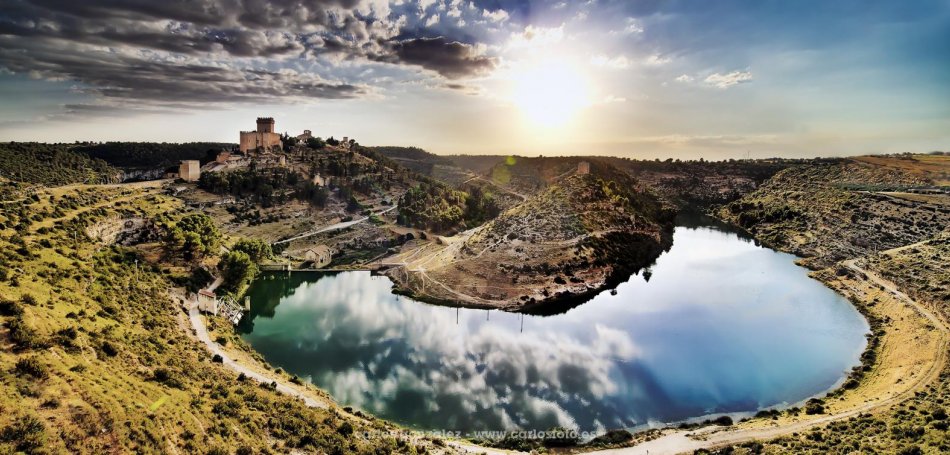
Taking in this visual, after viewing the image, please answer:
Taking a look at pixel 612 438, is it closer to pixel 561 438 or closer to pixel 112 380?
pixel 561 438

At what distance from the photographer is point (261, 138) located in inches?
3568

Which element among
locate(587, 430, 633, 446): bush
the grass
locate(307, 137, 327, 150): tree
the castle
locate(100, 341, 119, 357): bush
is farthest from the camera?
locate(307, 137, 327, 150): tree

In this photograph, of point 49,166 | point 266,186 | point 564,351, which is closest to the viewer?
point 564,351

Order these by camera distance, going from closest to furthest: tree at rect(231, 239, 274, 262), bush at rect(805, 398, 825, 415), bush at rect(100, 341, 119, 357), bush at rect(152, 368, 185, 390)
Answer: bush at rect(152, 368, 185, 390) < bush at rect(100, 341, 119, 357) < bush at rect(805, 398, 825, 415) < tree at rect(231, 239, 274, 262)

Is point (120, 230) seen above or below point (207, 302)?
above

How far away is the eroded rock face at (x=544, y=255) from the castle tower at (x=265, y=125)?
46100 mm

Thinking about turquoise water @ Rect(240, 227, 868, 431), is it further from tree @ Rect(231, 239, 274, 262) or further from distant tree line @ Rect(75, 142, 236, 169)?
distant tree line @ Rect(75, 142, 236, 169)

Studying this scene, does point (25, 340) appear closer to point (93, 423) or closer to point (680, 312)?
point (93, 423)

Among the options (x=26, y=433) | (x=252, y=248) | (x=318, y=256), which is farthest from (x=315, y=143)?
(x=26, y=433)

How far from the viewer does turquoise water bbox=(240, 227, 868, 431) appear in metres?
28.7

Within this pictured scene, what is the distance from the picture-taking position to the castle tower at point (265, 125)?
3612 inches

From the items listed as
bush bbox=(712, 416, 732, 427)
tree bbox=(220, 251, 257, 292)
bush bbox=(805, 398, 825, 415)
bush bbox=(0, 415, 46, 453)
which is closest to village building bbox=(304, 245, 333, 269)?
tree bbox=(220, 251, 257, 292)

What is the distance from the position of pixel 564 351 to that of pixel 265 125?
256 ft

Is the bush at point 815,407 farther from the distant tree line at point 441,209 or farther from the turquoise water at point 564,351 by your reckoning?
the distant tree line at point 441,209
